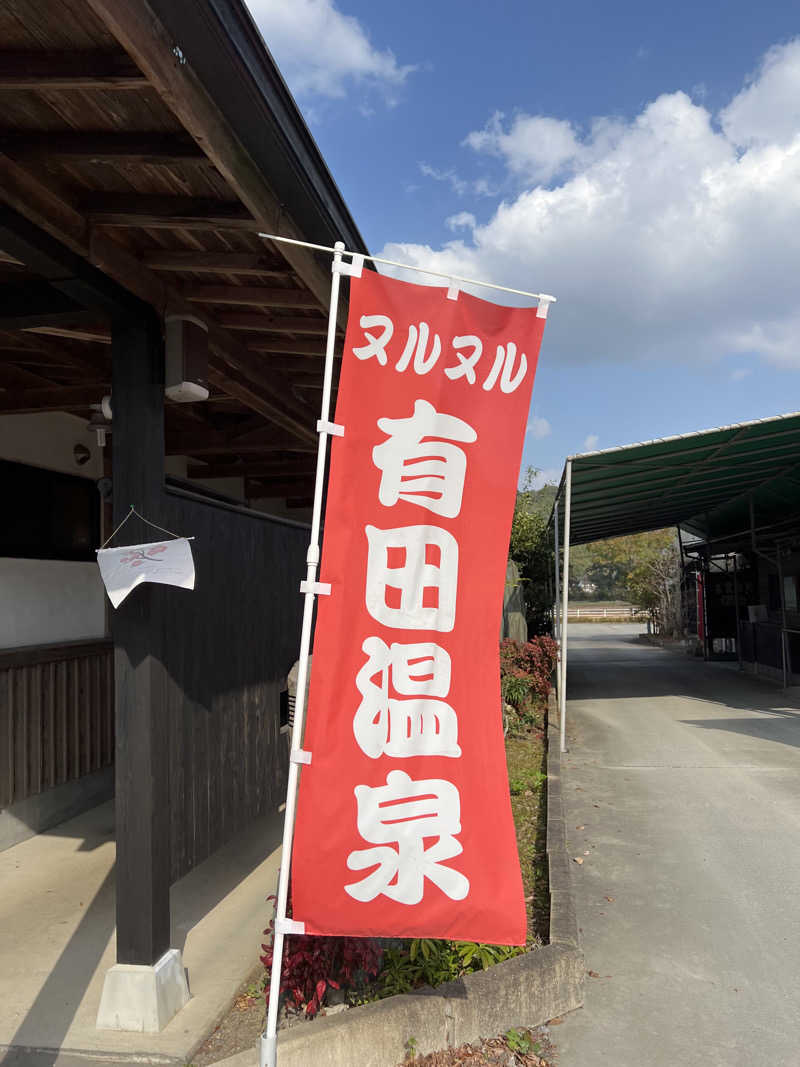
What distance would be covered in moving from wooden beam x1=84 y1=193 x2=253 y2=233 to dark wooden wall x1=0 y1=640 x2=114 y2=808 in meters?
3.69

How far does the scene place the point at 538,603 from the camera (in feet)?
63.7

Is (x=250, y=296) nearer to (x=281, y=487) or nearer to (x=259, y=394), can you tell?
(x=259, y=394)

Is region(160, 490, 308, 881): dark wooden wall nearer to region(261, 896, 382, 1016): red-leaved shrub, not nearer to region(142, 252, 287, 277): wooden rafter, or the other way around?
region(261, 896, 382, 1016): red-leaved shrub

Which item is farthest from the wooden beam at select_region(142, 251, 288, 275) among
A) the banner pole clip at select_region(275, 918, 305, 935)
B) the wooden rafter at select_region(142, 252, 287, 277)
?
the banner pole clip at select_region(275, 918, 305, 935)

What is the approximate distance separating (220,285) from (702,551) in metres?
23.2

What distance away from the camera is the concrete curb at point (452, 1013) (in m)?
2.90

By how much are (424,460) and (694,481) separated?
12306mm

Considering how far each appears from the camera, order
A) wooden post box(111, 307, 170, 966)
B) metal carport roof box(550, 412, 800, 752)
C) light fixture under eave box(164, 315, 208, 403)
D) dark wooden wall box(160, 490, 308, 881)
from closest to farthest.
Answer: wooden post box(111, 307, 170, 966)
light fixture under eave box(164, 315, 208, 403)
dark wooden wall box(160, 490, 308, 881)
metal carport roof box(550, 412, 800, 752)

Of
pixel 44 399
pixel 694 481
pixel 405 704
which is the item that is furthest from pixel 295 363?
pixel 694 481

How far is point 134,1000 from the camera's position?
3.44m

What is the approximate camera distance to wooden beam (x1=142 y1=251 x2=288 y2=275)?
3.53 meters

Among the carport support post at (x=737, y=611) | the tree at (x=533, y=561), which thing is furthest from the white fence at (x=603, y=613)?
the tree at (x=533, y=561)

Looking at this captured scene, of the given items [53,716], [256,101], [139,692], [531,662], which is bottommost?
[531,662]

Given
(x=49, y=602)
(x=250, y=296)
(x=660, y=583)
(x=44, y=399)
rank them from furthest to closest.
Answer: (x=660, y=583) < (x=49, y=602) < (x=44, y=399) < (x=250, y=296)
